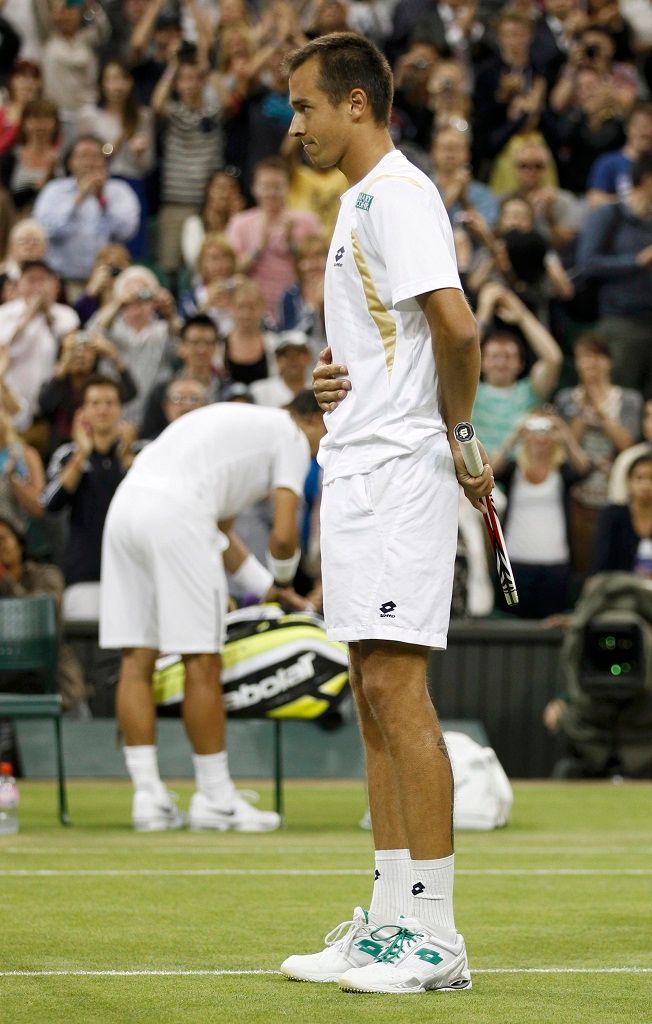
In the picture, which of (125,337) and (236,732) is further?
(125,337)

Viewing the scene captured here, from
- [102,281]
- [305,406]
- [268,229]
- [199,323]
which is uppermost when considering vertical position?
[268,229]

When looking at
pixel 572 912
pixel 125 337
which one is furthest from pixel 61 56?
pixel 572 912

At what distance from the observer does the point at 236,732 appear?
11297 mm

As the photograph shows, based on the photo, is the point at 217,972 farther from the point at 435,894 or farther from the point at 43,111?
the point at 43,111

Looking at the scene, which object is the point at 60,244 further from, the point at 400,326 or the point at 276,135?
the point at 400,326

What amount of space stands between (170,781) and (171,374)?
336 centimetres

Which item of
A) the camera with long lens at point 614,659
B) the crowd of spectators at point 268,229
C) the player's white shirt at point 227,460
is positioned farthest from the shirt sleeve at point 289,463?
the camera with long lens at point 614,659

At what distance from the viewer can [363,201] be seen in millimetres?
4660

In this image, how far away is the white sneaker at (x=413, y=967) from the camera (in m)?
4.46

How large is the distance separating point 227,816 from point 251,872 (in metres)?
1.55

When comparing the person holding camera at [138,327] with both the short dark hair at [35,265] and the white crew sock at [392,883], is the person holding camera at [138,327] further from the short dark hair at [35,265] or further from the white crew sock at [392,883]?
the white crew sock at [392,883]

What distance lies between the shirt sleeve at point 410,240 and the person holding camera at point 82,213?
31.6 ft

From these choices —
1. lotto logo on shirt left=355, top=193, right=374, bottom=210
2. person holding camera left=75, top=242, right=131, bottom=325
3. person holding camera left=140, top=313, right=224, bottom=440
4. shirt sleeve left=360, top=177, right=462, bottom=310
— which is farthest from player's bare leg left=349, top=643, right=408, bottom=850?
person holding camera left=75, top=242, right=131, bottom=325

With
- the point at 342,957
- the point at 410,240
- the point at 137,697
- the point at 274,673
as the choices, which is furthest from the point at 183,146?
the point at 342,957
